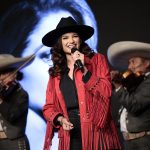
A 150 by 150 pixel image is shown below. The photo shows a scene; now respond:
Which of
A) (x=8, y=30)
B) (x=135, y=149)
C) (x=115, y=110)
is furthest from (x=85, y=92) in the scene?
(x=8, y=30)

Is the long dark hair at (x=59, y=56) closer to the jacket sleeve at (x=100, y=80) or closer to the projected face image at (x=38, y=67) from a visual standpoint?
the jacket sleeve at (x=100, y=80)

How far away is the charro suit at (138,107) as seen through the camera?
103 inches

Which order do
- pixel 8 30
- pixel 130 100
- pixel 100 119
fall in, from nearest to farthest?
pixel 100 119
pixel 130 100
pixel 8 30

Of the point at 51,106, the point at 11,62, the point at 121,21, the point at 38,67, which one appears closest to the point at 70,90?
the point at 51,106

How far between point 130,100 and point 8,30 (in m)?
2.27

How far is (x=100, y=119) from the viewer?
222 centimetres

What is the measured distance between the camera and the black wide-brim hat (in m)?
2.51

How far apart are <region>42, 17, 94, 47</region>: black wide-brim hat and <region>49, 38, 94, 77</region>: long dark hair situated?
0.19ft

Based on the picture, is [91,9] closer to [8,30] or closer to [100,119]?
[8,30]

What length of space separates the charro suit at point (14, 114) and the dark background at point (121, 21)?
117 centimetres

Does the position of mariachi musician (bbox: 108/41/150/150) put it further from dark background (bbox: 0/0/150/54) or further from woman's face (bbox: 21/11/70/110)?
woman's face (bbox: 21/11/70/110)

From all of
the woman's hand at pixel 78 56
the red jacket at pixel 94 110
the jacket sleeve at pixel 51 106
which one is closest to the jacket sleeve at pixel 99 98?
the red jacket at pixel 94 110

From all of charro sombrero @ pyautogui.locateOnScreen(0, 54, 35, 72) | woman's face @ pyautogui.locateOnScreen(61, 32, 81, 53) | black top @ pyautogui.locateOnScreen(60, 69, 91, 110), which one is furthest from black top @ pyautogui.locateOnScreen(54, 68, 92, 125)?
charro sombrero @ pyautogui.locateOnScreen(0, 54, 35, 72)

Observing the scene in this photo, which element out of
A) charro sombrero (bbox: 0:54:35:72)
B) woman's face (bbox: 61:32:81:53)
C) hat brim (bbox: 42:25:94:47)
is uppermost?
charro sombrero (bbox: 0:54:35:72)
